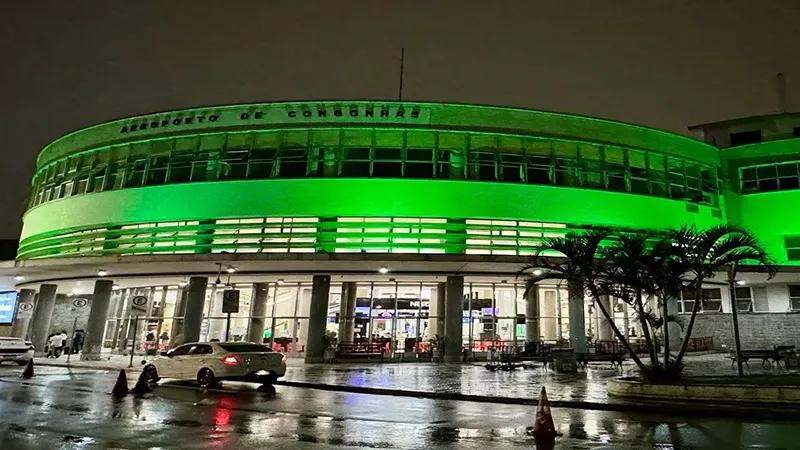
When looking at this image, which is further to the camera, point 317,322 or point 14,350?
point 317,322

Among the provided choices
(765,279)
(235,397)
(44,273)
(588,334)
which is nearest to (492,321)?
(588,334)

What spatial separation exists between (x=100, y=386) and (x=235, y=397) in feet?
16.7

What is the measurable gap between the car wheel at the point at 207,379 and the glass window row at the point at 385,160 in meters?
12.3

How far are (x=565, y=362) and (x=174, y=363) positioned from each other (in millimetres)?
14545

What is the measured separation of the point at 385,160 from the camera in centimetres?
2692

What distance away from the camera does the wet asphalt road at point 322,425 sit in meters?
8.21

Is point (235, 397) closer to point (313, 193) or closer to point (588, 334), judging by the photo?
point (313, 193)

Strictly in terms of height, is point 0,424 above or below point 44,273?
below

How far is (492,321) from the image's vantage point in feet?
94.3

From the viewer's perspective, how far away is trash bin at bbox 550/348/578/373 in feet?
69.5

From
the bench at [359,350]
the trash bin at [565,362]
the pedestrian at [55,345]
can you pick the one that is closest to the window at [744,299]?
the trash bin at [565,362]

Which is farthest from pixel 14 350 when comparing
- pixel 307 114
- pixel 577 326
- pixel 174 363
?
pixel 577 326

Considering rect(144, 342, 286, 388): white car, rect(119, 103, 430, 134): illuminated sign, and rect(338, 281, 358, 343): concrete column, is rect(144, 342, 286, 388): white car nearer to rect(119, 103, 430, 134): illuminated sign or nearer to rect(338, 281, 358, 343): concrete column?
rect(338, 281, 358, 343): concrete column

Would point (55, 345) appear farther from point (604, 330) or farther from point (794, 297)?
point (794, 297)
